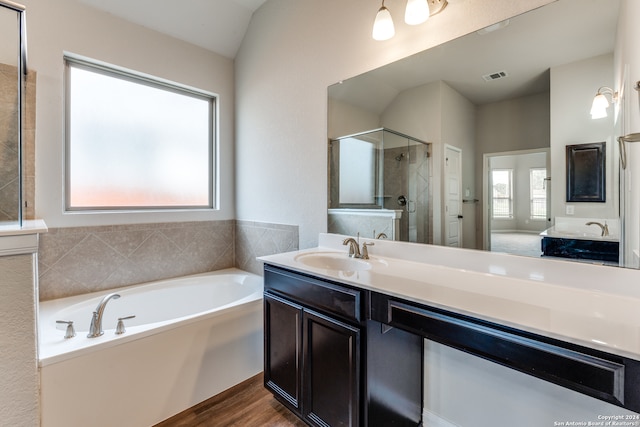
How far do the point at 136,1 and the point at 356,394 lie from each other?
3.15m

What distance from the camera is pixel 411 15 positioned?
4.88ft

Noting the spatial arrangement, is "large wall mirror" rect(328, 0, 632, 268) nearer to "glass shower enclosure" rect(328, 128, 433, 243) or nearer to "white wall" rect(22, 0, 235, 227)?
"glass shower enclosure" rect(328, 128, 433, 243)

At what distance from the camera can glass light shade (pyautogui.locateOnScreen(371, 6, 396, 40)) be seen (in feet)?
5.30

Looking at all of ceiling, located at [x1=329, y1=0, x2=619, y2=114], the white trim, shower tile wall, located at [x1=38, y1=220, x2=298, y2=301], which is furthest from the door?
the white trim

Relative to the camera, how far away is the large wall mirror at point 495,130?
3.85 ft

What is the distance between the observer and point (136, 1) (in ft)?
7.70

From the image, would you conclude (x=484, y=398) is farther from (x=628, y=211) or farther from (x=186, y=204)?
(x=186, y=204)

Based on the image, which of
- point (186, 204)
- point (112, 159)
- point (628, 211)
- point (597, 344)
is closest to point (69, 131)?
point (112, 159)

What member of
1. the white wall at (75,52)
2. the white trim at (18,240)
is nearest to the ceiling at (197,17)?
the white wall at (75,52)

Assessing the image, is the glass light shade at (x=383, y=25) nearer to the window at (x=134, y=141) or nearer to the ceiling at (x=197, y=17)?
the ceiling at (x=197, y=17)

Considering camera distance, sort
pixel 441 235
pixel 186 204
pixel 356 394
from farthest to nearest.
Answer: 1. pixel 186 204
2. pixel 441 235
3. pixel 356 394

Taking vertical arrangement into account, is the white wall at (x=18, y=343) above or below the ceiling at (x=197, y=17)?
below

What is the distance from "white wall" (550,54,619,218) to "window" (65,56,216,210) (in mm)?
2805

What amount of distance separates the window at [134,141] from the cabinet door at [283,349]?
169 cm
